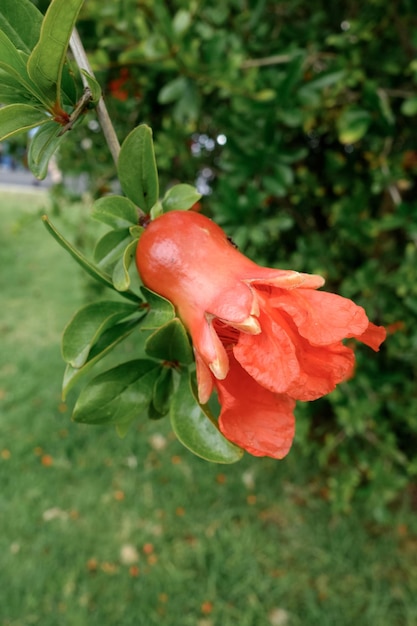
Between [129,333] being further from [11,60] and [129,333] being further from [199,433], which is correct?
[11,60]

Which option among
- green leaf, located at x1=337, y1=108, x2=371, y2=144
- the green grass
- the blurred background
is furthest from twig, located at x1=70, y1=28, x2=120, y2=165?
the green grass

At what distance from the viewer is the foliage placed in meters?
1.38

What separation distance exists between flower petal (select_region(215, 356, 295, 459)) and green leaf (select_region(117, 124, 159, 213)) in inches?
8.1

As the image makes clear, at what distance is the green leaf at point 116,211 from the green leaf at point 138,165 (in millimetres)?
16

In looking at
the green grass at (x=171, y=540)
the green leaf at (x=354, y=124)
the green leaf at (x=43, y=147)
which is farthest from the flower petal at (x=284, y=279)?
the green grass at (x=171, y=540)

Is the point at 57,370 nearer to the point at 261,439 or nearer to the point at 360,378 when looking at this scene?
the point at 360,378

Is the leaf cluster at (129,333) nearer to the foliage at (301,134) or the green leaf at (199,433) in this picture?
the green leaf at (199,433)

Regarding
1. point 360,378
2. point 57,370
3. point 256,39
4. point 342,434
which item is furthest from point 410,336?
point 57,370

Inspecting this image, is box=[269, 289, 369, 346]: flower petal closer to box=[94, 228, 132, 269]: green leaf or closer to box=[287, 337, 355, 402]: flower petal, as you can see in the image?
box=[287, 337, 355, 402]: flower petal

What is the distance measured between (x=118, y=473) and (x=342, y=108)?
75.9 inches

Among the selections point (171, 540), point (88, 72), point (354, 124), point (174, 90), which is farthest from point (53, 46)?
point (171, 540)

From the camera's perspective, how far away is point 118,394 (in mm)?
559

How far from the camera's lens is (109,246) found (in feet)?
1.97

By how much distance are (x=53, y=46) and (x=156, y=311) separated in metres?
0.24
